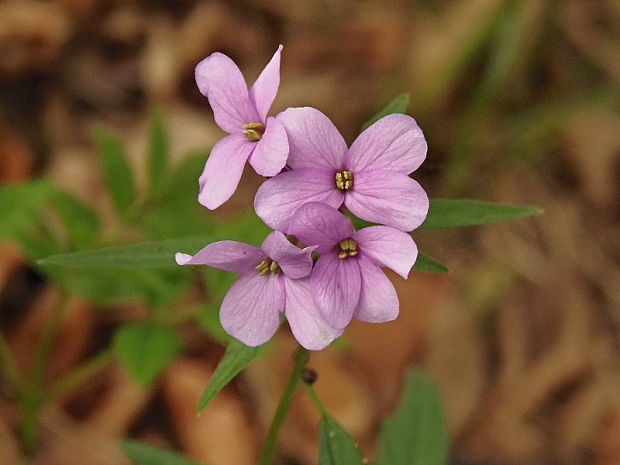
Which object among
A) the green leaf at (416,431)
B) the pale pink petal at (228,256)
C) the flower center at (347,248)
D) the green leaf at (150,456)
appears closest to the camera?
the pale pink petal at (228,256)

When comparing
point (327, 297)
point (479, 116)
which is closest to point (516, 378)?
point (479, 116)

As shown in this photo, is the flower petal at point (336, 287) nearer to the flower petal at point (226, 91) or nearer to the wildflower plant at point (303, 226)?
the wildflower plant at point (303, 226)

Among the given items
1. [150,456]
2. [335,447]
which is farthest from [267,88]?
[150,456]

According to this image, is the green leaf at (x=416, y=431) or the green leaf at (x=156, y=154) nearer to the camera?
the green leaf at (x=416, y=431)

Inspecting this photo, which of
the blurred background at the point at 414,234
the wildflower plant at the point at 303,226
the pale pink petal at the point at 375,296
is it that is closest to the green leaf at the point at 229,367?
the wildflower plant at the point at 303,226

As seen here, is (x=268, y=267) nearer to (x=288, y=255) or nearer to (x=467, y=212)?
(x=288, y=255)

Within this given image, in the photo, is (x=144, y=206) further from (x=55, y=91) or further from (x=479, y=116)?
(x=479, y=116)
